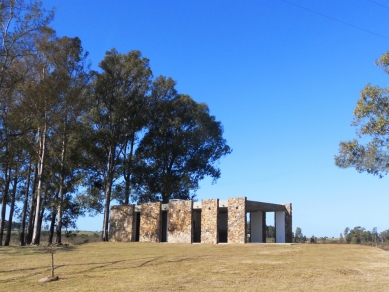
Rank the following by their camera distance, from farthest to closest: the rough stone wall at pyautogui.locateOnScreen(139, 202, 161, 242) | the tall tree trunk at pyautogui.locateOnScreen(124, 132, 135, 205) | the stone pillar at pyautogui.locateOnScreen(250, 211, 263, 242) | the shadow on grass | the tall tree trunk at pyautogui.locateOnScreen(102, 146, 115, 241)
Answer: the tall tree trunk at pyautogui.locateOnScreen(124, 132, 135, 205) < the tall tree trunk at pyautogui.locateOnScreen(102, 146, 115, 241) < the stone pillar at pyautogui.locateOnScreen(250, 211, 263, 242) < the rough stone wall at pyautogui.locateOnScreen(139, 202, 161, 242) < the shadow on grass

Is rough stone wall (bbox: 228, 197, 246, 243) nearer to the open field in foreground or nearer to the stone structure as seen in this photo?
the stone structure

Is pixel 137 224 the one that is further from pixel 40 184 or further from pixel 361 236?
pixel 361 236

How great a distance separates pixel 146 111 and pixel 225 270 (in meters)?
25.9

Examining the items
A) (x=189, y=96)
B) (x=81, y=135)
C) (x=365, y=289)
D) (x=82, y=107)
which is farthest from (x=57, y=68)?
(x=365, y=289)

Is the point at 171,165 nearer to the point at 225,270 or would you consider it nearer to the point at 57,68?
the point at 57,68

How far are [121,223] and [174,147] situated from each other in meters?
8.82

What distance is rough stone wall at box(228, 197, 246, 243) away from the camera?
28455 mm

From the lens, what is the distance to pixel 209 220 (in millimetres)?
30391

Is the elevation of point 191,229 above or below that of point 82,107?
below

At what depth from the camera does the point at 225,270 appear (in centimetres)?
1455

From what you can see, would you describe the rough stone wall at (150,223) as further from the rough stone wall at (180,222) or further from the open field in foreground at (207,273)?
the open field in foreground at (207,273)

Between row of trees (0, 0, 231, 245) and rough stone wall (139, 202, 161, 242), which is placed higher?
row of trees (0, 0, 231, 245)

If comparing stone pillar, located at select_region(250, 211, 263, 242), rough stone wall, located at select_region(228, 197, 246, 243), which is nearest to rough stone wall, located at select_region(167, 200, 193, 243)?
rough stone wall, located at select_region(228, 197, 246, 243)

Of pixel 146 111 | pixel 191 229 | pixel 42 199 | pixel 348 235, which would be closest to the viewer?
pixel 191 229
